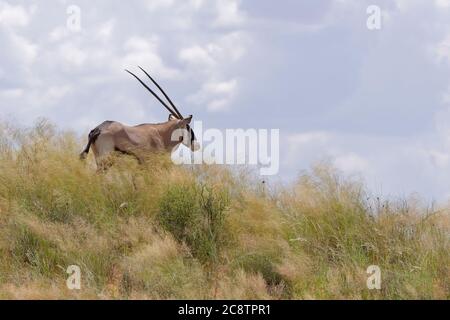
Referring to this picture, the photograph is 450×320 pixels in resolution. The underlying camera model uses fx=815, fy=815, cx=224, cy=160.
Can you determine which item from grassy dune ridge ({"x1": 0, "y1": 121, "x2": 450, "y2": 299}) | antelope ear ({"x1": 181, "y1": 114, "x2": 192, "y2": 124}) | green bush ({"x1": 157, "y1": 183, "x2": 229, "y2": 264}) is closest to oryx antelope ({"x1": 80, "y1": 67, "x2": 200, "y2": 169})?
antelope ear ({"x1": 181, "y1": 114, "x2": 192, "y2": 124})

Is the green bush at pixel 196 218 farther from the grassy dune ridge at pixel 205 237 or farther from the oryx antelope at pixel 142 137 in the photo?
the oryx antelope at pixel 142 137

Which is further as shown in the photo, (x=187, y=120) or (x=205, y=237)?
(x=187, y=120)

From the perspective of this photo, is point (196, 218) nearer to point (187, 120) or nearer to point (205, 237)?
point (205, 237)

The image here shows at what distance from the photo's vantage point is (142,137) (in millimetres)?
12812

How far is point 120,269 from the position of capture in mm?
8969

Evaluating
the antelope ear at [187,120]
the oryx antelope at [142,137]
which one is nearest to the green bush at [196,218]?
the oryx antelope at [142,137]

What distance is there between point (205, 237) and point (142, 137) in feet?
12.0

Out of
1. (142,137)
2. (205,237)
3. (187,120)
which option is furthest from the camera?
(187,120)

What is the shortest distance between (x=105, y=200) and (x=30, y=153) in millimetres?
1912

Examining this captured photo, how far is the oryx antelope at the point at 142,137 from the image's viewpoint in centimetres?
1205

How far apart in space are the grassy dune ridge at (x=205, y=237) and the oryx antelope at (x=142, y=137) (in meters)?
0.71

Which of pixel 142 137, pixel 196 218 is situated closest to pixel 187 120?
pixel 142 137
